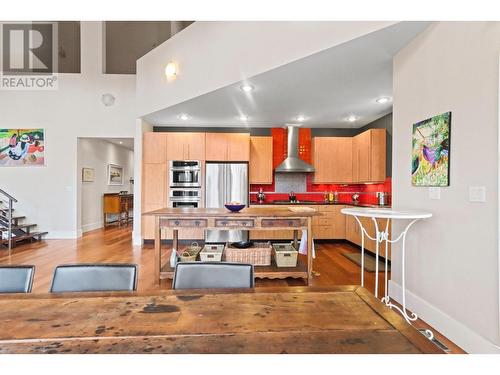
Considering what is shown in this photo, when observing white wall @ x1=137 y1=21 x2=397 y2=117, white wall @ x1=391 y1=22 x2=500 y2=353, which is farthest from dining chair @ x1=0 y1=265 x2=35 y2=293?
white wall @ x1=137 y1=21 x2=397 y2=117

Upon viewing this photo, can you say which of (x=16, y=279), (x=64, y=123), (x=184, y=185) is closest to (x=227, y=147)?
(x=184, y=185)

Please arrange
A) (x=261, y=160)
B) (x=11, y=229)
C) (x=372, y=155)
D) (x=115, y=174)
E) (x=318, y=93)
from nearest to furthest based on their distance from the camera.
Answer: (x=318, y=93) → (x=372, y=155) → (x=11, y=229) → (x=261, y=160) → (x=115, y=174)

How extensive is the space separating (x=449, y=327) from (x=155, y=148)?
5.23 m

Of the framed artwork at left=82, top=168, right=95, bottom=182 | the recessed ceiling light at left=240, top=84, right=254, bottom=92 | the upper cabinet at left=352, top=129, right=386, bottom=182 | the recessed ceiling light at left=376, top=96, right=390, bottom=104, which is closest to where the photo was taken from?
the recessed ceiling light at left=240, top=84, right=254, bottom=92

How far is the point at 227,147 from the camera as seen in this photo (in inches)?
227

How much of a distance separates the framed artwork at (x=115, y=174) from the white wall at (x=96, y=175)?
12 centimetres

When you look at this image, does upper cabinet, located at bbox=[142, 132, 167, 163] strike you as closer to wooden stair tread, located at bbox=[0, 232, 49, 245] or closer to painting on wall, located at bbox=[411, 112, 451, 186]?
wooden stair tread, located at bbox=[0, 232, 49, 245]

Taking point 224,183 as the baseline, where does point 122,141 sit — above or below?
above

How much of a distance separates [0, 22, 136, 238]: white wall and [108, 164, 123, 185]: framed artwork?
210cm

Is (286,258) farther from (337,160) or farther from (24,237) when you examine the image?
(24,237)

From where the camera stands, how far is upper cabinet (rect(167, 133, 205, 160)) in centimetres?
573

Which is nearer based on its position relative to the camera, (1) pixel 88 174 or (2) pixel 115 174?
(1) pixel 88 174

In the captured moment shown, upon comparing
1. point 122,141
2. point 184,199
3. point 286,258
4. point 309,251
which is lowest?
point 286,258
